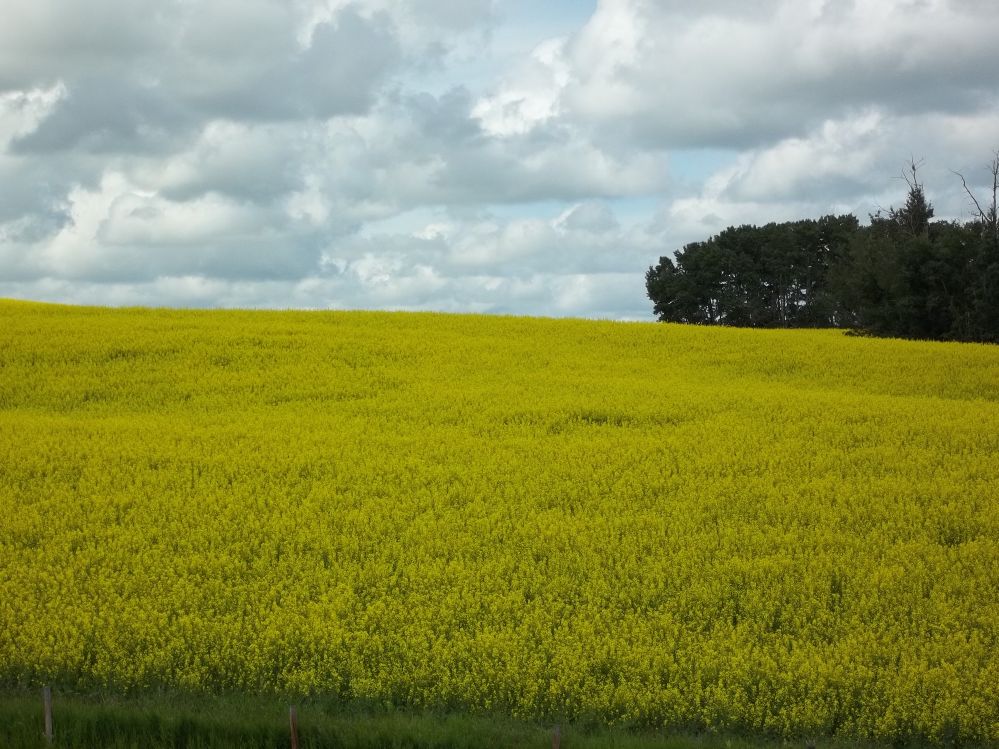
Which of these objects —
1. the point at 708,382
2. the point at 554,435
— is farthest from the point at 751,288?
the point at 554,435

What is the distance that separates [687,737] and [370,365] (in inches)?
621

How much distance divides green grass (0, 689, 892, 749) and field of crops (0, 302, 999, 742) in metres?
0.46

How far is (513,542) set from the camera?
11203mm

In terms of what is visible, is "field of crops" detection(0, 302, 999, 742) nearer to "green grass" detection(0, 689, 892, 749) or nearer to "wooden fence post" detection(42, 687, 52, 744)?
"green grass" detection(0, 689, 892, 749)

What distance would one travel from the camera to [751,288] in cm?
6944

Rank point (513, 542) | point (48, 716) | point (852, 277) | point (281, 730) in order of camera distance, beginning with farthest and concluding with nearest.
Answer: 1. point (852, 277)
2. point (513, 542)
3. point (281, 730)
4. point (48, 716)

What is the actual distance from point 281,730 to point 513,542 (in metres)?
4.71

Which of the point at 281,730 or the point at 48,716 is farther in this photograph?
the point at 281,730

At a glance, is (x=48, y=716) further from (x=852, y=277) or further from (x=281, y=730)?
(x=852, y=277)

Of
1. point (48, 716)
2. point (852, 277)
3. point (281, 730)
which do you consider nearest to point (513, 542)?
point (281, 730)

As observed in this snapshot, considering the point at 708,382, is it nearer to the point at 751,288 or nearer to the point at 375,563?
the point at 375,563

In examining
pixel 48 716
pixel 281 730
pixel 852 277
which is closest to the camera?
pixel 48 716

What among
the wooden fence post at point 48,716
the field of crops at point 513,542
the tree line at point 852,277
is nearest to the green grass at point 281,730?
the wooden fence post at point 48,716

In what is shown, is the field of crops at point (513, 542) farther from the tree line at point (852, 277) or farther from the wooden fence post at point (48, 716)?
the tree line at point (852, 277)
